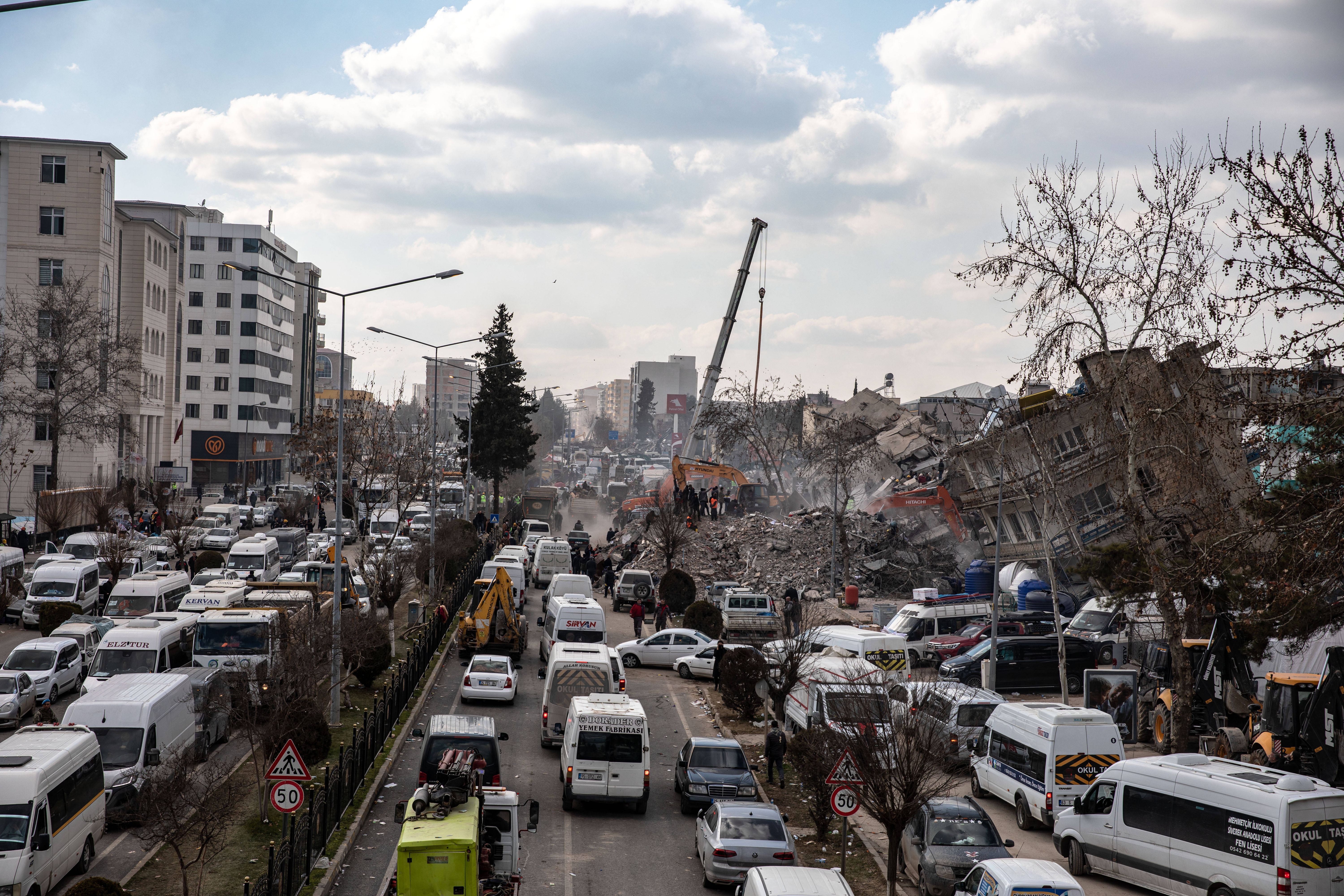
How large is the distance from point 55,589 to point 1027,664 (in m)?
29.5

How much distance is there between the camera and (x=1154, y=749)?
25.4 m

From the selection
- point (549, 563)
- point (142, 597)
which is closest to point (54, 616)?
point (142, 597)

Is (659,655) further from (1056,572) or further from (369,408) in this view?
(369,408)

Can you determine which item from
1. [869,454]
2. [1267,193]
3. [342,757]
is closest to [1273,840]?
[1267,193]

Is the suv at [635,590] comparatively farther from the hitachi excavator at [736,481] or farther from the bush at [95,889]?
the bush at [95,889]

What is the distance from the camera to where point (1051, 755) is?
19.5m

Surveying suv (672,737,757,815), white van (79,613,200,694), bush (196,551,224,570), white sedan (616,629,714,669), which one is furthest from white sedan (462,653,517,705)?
bush (196,551,224,570)

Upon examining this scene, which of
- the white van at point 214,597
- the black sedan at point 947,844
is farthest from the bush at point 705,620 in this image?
the black sedan at point 947,844

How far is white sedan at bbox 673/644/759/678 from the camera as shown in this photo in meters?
34.4

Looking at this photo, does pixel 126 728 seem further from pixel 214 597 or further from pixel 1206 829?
pixel 1206 829

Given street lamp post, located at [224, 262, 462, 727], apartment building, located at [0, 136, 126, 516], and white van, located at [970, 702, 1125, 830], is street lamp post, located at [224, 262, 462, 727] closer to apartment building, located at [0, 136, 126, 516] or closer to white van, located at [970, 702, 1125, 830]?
white van, located at [970, 702, 1125, 830]

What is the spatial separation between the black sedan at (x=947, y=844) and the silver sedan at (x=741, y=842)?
69.4 inches

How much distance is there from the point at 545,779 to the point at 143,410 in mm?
68331

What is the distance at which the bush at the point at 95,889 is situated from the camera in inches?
493
